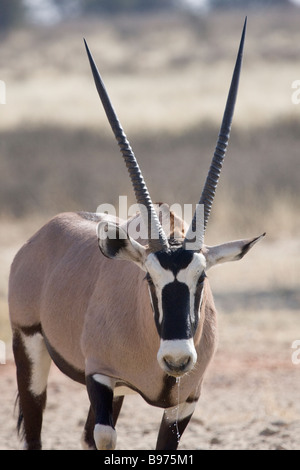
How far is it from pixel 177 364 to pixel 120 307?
0.99 m

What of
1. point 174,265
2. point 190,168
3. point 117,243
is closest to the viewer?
point 174,265

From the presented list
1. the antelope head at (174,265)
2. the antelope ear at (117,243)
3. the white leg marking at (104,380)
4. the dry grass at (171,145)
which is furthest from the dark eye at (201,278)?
the dry grass at (171,145)

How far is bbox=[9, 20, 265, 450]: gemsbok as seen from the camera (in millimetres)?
4977

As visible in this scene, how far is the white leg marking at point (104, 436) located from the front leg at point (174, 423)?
1.34 feet

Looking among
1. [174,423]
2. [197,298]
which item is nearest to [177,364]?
[197,298]

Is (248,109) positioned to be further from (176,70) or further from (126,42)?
(126,42)

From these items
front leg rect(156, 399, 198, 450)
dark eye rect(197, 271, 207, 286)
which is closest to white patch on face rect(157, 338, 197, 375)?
dark eye rect(197, 271, 207, 286)

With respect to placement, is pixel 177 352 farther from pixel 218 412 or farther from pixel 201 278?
pixel 218 412

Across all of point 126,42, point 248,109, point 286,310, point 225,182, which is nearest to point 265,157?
point 225,182

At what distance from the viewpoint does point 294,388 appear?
9141 millimetres

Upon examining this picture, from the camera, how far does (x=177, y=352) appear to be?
15.5 ft

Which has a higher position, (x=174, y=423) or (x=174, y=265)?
(x=174, y=265)

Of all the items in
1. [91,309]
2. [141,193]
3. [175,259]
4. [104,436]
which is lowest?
[104,436]

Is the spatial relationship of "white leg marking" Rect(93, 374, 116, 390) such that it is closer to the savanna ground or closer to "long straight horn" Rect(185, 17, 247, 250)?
"long straight horn" Rect(185, 17, 247, 250)
